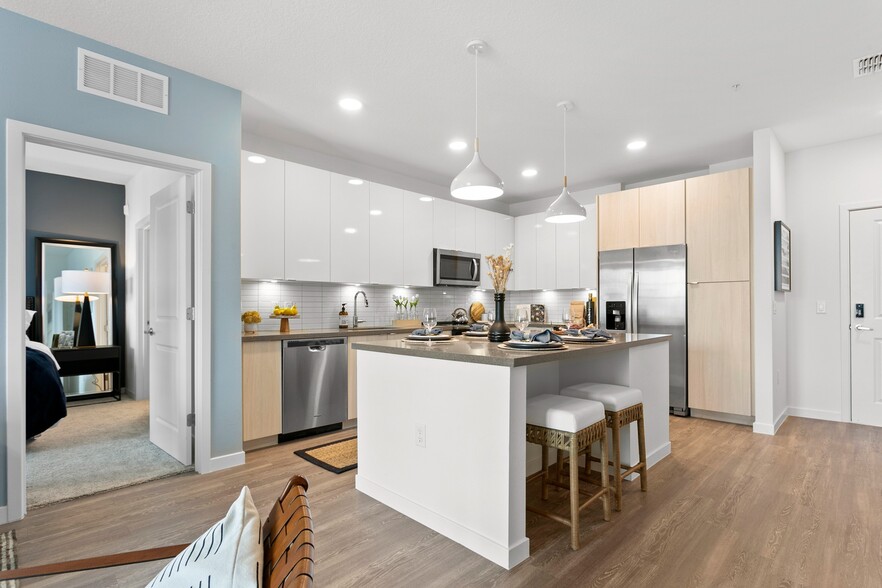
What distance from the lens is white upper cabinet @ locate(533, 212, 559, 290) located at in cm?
597

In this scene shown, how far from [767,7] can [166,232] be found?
4028 millimetres

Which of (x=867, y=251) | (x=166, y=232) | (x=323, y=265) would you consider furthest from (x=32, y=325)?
(x=867, y=251)

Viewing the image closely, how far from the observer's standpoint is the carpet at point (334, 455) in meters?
3.15

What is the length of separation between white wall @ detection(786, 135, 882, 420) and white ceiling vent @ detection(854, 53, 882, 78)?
5.57ft

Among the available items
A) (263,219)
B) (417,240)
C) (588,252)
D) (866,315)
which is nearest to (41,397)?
(263,219)

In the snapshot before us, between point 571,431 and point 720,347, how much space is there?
10.1 ft

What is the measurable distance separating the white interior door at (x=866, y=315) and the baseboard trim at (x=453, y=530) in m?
4.16

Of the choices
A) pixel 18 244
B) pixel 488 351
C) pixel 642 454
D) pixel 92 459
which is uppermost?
pixel 18 244

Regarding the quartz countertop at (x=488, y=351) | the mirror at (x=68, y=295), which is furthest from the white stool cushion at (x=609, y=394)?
the mirror at (x=68, y=295)

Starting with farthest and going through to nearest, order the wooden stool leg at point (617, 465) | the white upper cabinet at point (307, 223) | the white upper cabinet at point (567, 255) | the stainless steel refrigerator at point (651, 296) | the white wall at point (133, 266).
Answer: the white upper cabinet at point (567, 255) < the white wall at point (133, 266) < the stainless steel refrigerator at point (651, 296) < the white upper cabinet at point (307, 223) < the wooden stool leg at point (617, 465)

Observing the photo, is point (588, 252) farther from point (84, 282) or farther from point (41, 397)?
point (84, 282)

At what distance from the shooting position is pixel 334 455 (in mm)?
3400

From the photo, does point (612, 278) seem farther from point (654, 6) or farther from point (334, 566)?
point (334, 566)

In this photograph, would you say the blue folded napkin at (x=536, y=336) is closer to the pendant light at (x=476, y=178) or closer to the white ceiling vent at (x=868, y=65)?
the pendant light at (x=476, y=178)
